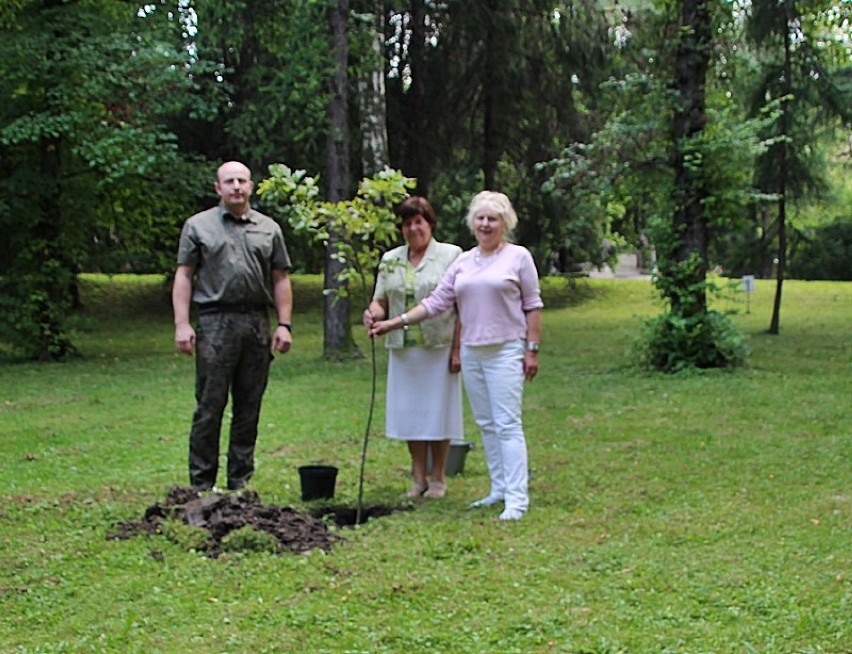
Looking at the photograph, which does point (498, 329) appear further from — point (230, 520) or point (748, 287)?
point (748, 287)

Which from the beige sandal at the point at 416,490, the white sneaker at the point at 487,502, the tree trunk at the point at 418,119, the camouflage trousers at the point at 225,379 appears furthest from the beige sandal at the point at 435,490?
the tree trunk at the point at 418,119

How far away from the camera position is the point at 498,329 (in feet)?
18.9

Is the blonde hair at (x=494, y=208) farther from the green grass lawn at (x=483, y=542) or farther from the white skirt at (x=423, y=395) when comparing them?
the green grass lawn at (x=483, y=542)

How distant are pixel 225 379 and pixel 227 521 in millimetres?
935

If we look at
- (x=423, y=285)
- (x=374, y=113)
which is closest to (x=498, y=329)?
(x=423, y=285)

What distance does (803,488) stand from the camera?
640 cm

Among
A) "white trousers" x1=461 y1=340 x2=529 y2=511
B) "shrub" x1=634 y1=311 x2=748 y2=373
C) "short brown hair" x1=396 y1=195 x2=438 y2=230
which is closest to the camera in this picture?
"white trousers" x1=461 y1=340 x2=529 y2=511

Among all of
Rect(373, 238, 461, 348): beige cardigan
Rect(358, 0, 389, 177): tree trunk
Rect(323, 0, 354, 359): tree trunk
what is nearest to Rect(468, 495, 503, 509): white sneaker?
Rect(373, 238, 461, 348): beige cardigan

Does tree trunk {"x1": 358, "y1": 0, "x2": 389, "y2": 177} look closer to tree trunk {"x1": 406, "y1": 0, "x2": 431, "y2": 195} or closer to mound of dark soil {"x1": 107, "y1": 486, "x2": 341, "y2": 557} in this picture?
tree trunk {"x1": 406, "y1": 0, "x2": 431, "y2": 195}

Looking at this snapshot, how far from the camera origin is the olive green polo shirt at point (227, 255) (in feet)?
19.0

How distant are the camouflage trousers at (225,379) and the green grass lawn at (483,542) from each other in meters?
0.42

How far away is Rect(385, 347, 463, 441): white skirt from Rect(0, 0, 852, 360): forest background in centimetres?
696

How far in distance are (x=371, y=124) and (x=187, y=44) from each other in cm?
315

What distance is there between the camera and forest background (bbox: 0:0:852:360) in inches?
507
